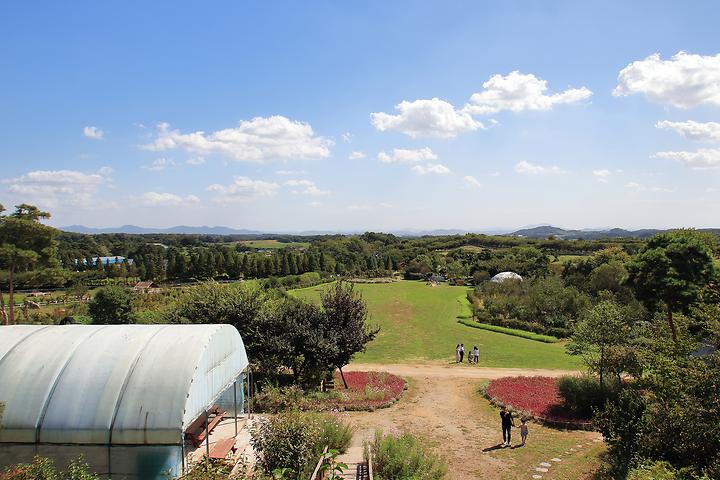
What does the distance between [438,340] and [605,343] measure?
1829 centimetres

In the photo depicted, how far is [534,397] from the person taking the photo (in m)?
21.9

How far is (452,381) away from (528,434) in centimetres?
816

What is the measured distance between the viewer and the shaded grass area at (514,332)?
38938 mm

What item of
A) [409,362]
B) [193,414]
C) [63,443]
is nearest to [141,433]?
[193,414]

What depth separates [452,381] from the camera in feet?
85.0

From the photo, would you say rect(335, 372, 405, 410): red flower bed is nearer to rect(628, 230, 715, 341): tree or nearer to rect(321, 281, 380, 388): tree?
rect(321, 281, 380, 388): tree

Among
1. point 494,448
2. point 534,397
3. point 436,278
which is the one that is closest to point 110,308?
point 534,397

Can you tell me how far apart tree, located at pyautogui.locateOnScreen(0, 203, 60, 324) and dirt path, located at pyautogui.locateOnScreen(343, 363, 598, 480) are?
97.8 ft

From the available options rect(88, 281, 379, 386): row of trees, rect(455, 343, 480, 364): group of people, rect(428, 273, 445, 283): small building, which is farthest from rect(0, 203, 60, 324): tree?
rect(428, 273, 445, 283): small building

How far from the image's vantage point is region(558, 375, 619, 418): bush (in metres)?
19.9

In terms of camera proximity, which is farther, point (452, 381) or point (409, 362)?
point (409, 362)

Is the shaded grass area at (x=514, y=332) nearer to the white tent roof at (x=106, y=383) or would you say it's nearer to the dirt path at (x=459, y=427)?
the dirt path at (x=459, y=427)

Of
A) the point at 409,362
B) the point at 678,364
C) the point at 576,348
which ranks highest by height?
the point at 678,364

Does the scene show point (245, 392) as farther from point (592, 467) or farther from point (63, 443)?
point (592, 467)
